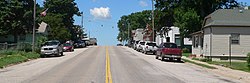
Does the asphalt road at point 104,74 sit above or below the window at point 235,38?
below

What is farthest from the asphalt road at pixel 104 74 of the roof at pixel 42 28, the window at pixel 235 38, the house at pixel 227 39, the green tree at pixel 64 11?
the green tree at pixel 64 11

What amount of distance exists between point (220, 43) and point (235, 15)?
398 centimetres

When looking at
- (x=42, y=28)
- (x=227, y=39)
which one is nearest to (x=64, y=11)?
(x=42, y=28)

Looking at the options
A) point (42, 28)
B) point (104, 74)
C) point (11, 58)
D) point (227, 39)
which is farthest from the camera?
point (42, 28)

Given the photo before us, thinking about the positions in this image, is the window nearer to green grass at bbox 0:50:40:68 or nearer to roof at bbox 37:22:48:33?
green grass at bbox 0:50:40:68

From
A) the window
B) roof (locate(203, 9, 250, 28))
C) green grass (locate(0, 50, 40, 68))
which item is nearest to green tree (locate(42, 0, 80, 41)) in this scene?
green grass (locate(0, 50, 40, 68))

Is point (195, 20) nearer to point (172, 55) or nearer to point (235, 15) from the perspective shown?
point (235, 15)

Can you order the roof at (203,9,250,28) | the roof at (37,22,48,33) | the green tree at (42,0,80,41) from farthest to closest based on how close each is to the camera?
the green tree at (42,0,80,41) < the roof at (37,22,48,33) < the roof at (203,9,250,28)

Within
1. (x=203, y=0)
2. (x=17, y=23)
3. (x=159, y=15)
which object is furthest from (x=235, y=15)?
(x=17, y=23)

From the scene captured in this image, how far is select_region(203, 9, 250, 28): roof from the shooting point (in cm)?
3994

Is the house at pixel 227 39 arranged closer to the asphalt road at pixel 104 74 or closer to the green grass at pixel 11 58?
the asphalt road at pixel 104 74

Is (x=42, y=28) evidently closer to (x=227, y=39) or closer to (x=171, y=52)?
(x=227, y=39)

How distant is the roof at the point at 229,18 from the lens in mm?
39938

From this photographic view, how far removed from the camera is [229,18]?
4103 centimetres
